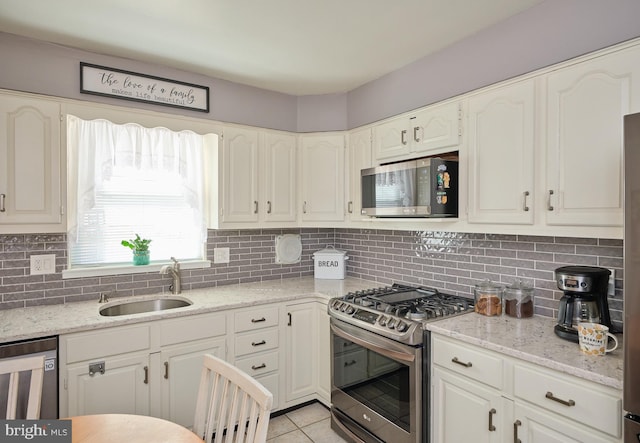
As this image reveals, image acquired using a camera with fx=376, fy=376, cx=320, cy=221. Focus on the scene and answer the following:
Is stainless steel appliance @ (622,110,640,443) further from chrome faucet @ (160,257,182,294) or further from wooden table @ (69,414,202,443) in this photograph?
chrome faucet @ (160,257,182,294)

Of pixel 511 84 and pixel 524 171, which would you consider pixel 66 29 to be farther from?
pixel 524 171

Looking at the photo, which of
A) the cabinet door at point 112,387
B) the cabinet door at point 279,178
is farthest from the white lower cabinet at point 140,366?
the cabinet door at point 279,178

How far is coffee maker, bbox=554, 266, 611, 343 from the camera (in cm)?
166

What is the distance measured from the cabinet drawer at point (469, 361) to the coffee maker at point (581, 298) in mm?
353

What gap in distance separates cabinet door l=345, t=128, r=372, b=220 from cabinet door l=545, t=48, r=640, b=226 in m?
1.34

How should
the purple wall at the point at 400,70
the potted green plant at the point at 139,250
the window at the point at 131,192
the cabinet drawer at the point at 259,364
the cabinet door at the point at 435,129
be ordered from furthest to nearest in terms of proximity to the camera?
the potted green plant at the point at 139,250 → the cabinet drawer at the point at 259,364 → the window at the point at 131,192 → the cabinet door at the point at 435,129 → the purple wall at the point at 400,70

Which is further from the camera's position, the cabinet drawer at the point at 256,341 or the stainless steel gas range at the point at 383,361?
the cabinet drawer at the point at 256,341

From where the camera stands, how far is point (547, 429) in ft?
5.04

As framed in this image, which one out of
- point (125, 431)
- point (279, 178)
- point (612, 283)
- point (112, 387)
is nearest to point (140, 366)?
point (112, 387)

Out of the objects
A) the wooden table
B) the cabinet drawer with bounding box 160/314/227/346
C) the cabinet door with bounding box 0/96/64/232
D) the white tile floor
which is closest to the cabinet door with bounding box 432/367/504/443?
the white tile floor

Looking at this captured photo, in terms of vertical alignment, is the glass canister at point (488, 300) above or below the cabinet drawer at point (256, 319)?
above

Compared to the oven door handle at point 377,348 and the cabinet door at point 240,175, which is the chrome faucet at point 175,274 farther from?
the oven door handle at point 377,348

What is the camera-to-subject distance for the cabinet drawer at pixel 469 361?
5.61ft

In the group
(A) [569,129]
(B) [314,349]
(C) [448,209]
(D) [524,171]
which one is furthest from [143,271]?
(A) [569,129]
